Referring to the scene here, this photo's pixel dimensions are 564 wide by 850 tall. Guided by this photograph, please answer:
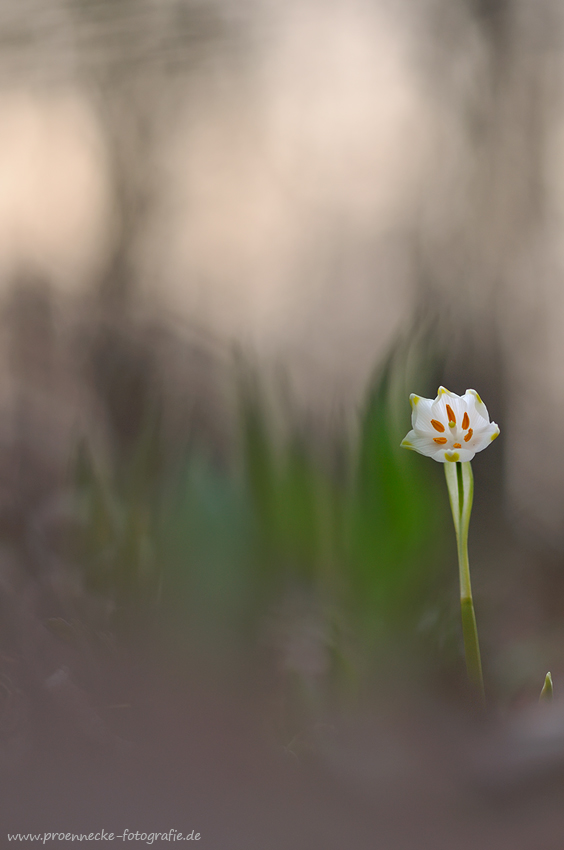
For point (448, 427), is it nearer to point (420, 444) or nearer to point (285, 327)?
point (420, 444)

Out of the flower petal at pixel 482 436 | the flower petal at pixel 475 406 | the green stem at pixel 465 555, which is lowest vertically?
the green stem at pixel 465 555

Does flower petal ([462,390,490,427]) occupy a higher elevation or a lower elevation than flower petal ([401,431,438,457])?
higher

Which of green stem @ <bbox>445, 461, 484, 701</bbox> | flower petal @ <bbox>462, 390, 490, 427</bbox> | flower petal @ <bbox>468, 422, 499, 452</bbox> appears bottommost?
green stem @ <bbox>445, 461, 484, 701</bbox>

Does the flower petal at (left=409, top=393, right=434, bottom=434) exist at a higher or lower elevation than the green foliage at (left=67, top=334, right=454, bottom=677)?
higher

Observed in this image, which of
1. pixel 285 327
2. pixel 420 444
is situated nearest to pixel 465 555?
pixel 420 444

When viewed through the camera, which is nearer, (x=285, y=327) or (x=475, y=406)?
(x=475, y=406)

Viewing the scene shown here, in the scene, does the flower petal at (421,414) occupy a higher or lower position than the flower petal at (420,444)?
higher
